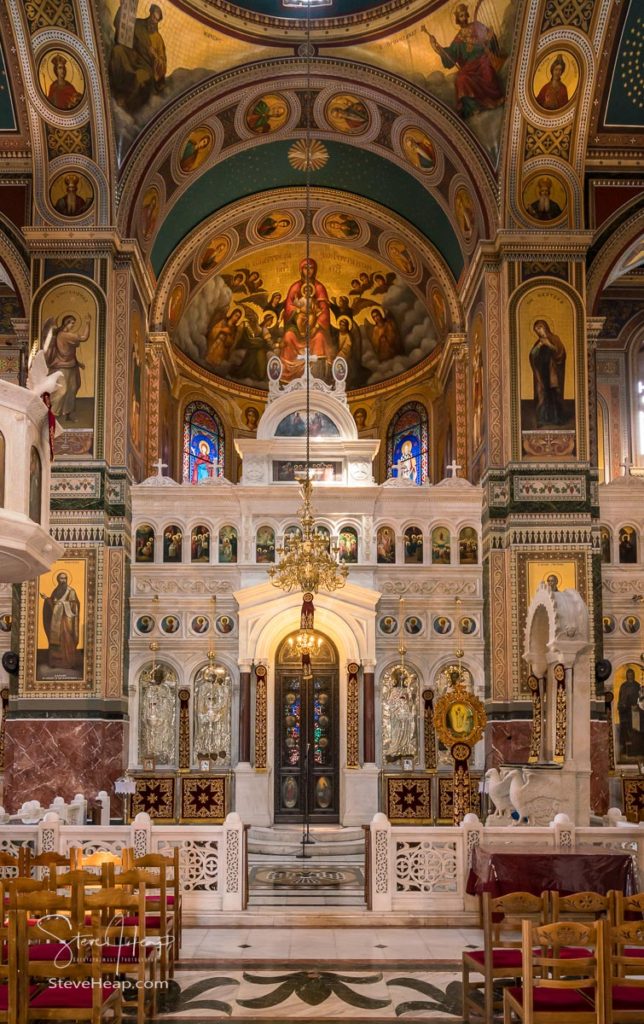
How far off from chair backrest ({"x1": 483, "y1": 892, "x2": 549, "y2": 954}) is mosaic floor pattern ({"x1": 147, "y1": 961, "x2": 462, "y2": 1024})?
30.6 inches

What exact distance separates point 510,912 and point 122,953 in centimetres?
260

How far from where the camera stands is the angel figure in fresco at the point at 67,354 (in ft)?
59.0

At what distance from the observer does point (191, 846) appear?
11695 millimetres

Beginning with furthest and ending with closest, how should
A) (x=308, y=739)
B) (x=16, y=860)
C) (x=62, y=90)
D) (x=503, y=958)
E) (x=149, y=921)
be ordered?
(x=308, y=739) < (x=62, y=90) < (x=16, y=860) < (x=149, y=921) < (x=503, y=958)

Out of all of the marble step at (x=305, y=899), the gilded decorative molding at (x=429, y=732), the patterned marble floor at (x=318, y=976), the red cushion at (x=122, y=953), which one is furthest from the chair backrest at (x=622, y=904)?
the gilded decorative molding at (x=429, y=732)

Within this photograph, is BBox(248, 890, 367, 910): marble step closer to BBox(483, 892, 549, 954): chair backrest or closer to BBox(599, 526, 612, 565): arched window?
BBox(483, 892, 549, 954): chair backrest

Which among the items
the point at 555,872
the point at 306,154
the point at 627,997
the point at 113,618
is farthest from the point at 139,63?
the point at 627,997

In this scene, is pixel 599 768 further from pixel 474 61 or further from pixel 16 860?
pixel 474 61

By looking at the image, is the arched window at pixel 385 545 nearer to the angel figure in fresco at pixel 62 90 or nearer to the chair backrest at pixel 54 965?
the angel figure in fresco at pixel 62 90

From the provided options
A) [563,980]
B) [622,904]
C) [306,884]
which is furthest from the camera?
[306,884]

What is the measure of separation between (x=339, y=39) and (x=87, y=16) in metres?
4.19

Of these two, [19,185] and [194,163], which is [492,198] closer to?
[194,163]

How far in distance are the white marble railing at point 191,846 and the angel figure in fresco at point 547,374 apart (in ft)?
29.8

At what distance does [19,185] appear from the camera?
19.0 m
